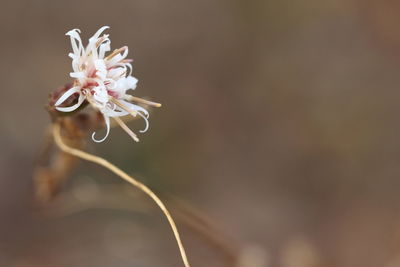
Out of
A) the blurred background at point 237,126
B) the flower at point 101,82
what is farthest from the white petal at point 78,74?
the blurred background at point 237,126

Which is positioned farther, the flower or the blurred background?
the blurred background

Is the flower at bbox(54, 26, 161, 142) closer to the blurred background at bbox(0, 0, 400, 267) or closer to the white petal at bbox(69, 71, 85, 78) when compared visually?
the white petal at bbox(69, 71, 85, 78)

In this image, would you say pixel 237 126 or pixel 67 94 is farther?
pixel 237 126

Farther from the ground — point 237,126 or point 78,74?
point 78,74

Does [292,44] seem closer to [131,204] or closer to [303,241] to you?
[303,241]

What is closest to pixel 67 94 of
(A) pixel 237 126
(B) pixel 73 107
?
(B) pixel 73 107

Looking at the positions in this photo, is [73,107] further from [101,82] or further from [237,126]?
[237,126]

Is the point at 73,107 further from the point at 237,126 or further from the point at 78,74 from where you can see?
the point at 237,126

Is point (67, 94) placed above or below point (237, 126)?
above

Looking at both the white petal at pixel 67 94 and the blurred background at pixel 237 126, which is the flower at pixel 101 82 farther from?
the blurred background at pixel 237 126

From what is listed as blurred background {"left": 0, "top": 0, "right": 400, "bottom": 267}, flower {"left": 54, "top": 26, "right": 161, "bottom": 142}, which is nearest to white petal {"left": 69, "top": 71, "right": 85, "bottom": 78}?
flower {"left": 54, "top": 26, "right": 161, "bottom": 142}
